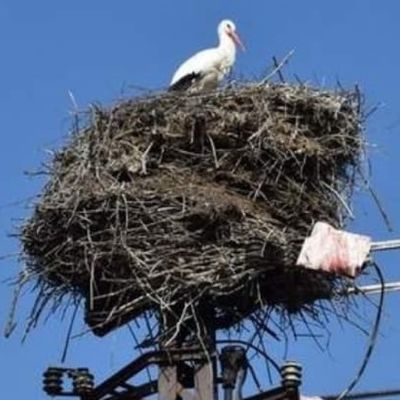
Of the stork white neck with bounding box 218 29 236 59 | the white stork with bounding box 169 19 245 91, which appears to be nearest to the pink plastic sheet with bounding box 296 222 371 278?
the white stork with bounding box 169 19 245 91

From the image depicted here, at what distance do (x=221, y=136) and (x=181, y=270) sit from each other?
4.53 feet

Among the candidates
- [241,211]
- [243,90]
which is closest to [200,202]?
[241,211]

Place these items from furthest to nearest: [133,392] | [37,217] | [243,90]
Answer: [243,90], [37,217], [133,392]

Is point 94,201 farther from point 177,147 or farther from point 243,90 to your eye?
point 243,90

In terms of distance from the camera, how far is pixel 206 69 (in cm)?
1233

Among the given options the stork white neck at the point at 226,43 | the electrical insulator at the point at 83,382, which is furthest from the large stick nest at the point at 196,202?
the stork white neck at the point at 226,43

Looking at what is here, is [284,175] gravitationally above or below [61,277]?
above

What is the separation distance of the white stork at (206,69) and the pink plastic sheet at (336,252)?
→ 3561mm

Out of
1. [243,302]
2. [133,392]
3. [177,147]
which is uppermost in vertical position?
[177,147]

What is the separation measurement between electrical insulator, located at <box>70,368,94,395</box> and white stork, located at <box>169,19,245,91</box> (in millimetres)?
3585

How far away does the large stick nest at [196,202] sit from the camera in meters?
8.53

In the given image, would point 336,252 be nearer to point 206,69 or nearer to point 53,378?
point 53,378

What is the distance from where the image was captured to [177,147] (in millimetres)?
9570

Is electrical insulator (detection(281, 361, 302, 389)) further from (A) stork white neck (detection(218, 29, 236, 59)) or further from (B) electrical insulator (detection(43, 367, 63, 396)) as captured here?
(A) stork white neck (detection(218, 29, 236, 59))
